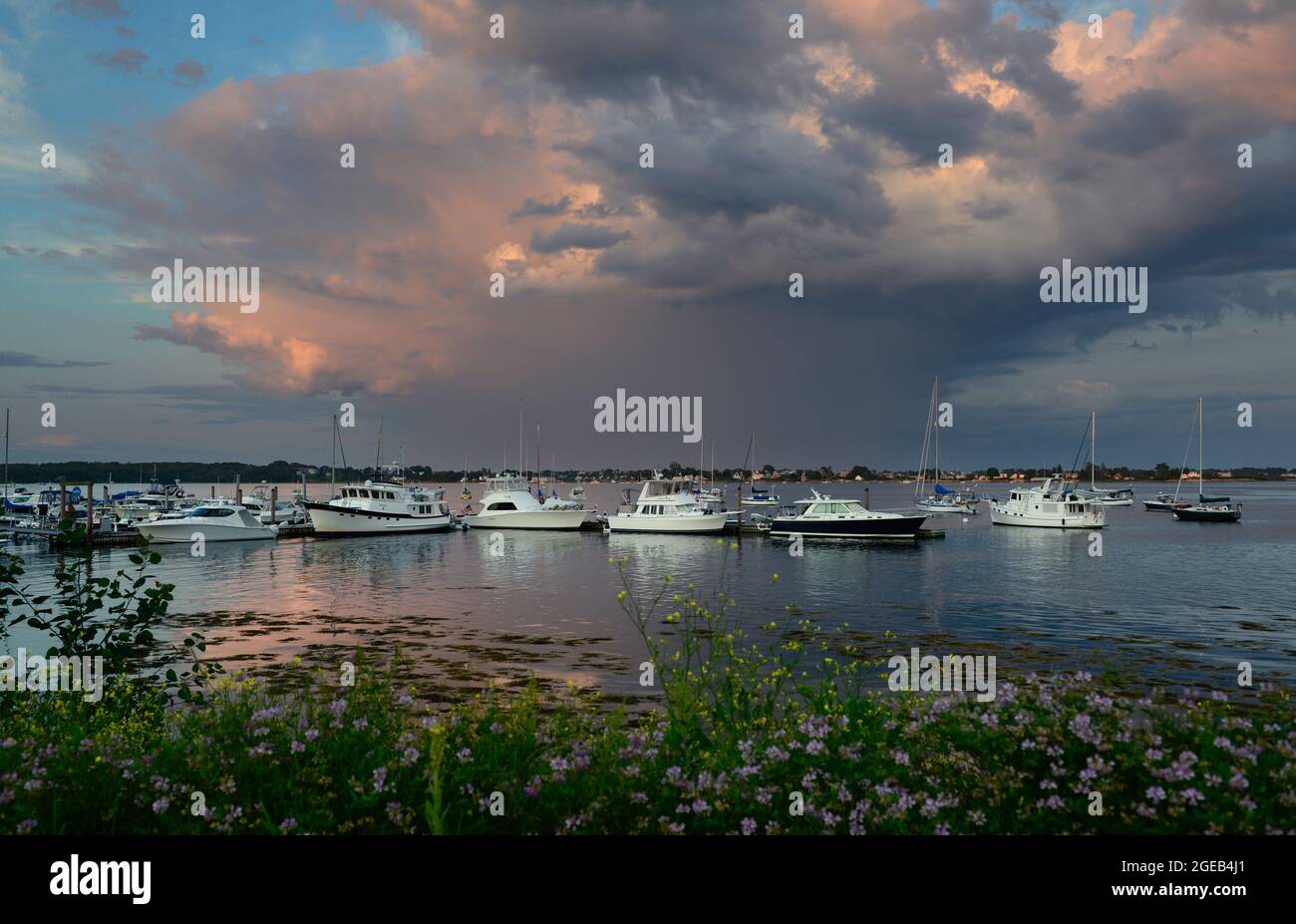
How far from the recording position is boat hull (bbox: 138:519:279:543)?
2320 inches

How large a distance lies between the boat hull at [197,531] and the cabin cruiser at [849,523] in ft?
143

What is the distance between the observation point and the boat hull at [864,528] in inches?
2382

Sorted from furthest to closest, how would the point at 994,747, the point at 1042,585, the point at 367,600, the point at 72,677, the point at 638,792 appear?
the point at 1042,585, the point at 367,600, the point at 72,677, the point at 994,747, the point at 638,792

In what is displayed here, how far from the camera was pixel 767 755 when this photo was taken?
574 cm

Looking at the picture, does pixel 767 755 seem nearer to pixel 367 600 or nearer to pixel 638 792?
pixel 638 792

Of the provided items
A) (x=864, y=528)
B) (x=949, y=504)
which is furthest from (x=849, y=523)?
(x=949, y=504)

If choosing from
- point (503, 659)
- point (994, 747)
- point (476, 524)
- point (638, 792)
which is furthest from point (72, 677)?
point (476, 524)

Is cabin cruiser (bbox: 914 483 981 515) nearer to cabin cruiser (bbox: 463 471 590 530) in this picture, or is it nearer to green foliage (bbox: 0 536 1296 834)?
cabin cruiser (bbox: 463 471 590 530)

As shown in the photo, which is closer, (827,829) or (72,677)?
(827,829)

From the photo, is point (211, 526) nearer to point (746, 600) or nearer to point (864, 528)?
point (746, 600)

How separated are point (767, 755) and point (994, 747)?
5.47ft

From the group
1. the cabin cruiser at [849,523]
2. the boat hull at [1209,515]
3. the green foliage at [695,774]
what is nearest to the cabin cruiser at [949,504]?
the boat hull at [1209,515]

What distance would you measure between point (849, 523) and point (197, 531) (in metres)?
51.0

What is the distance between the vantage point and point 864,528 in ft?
199
